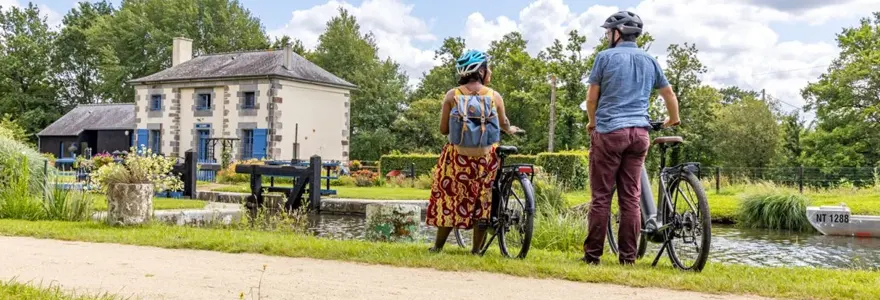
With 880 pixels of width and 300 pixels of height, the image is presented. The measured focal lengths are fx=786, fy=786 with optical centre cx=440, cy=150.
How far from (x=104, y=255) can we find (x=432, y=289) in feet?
9.55

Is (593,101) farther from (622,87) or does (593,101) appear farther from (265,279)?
(265,279)

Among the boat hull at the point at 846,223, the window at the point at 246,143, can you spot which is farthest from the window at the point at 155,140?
the boat hull at the point at 846,223

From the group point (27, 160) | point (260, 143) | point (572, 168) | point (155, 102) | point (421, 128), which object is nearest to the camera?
point (27, 160)

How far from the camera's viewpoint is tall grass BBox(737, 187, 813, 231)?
1482 cm

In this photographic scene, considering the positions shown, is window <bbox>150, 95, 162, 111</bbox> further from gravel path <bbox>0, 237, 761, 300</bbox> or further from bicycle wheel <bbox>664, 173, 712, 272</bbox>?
bicycle wheel <bbox>664, 173, 712, 272</bbox>

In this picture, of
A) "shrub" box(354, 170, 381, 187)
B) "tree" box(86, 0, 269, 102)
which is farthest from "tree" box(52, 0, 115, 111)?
"shrub" box(354, 170, 381, 187)

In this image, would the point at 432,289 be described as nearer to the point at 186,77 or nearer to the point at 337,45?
the point at 186,77

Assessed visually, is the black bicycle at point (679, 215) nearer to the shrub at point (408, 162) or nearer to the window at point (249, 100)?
the shrub at point (408, 162)

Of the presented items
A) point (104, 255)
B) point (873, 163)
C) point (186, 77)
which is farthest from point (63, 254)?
point (873, 163)

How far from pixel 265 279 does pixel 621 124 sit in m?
2.49

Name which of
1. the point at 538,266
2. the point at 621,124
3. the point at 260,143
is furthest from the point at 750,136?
the point at 538,266

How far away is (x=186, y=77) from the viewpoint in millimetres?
35094

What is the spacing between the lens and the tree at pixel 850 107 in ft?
124

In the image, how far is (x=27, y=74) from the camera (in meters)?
55.3
